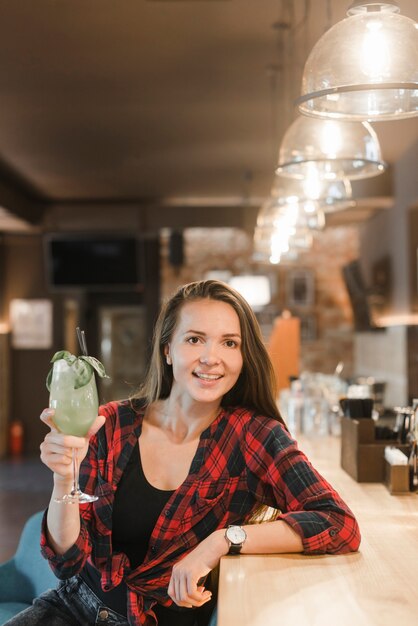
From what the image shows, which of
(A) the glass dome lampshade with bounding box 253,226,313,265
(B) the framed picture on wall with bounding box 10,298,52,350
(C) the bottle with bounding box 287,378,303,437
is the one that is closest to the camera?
(C) the bottle with bounding box 287,378,303,437

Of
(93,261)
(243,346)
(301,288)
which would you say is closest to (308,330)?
(301,288)

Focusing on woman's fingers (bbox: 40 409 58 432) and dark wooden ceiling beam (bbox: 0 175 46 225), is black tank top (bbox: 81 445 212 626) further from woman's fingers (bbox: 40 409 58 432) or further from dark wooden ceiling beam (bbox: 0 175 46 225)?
dark wooden ceiling beam (bbox: 0 175 46 225)

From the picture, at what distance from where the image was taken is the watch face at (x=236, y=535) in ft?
6.56

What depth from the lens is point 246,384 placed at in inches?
95.3

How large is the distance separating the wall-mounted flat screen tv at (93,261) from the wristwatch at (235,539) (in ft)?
30.3

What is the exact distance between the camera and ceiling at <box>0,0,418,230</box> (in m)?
4.68

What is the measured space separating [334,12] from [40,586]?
10.4 ft

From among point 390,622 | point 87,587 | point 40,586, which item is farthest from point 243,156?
point 390,622

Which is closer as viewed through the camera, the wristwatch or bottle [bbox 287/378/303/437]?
the wristwatch

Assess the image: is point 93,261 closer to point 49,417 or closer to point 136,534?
point 136,534

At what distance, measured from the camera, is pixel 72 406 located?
1.91m

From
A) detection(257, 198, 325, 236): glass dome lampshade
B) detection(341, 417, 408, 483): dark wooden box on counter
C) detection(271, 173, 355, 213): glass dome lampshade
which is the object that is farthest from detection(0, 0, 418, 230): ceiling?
detection(341, 417, 408, 483): dark wooden box on counter

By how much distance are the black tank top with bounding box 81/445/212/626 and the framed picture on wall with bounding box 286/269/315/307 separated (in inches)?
388

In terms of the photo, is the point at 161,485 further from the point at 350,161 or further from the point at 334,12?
the point at 334,12
